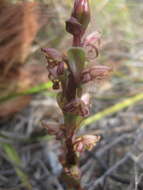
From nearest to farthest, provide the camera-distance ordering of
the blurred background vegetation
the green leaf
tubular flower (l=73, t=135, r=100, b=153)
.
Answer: tubular flower (l=73, t=135, r=100, b=153), the blurred background vegetation, the green leaf

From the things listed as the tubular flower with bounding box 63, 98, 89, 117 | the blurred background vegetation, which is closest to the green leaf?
the blurred background vegetation

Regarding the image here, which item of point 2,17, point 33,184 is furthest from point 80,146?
point 2,17

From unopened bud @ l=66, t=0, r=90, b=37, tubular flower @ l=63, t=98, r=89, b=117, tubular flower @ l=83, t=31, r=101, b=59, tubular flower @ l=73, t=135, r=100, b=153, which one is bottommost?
tubular flower @ l=73, t=135, r=100, b=153

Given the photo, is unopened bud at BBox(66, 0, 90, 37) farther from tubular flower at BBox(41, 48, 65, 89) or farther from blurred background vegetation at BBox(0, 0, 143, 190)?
blurred background vegetation at BBox(0, 0, 143, 190)

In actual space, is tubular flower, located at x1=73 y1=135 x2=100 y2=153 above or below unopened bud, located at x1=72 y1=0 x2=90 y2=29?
below

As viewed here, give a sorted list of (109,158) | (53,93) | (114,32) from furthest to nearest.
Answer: (114,32) → (53,93) → (109,158)

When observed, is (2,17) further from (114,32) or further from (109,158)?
(114,32)

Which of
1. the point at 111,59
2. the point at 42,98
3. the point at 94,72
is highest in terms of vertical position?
the point at 94,72

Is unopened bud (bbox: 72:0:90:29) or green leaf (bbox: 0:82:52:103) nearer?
unopened bud (bbox: 72:0:90:29)
